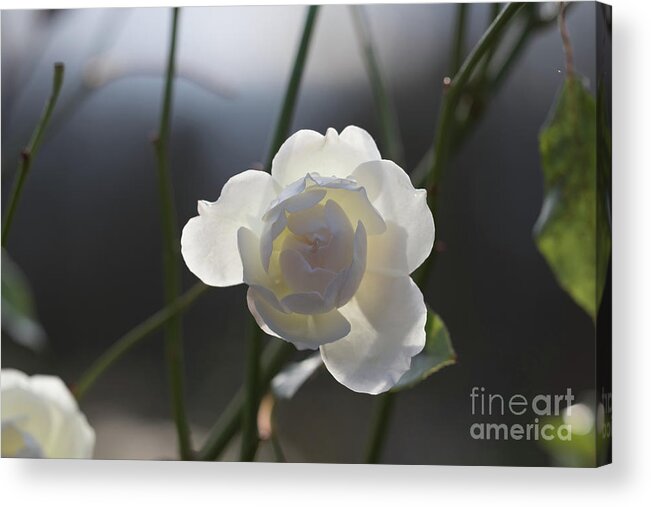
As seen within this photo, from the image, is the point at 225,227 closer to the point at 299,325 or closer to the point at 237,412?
the point at 299,325

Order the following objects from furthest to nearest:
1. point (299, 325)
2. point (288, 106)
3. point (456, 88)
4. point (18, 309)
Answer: point (18, 309)
point (288, 106)
point (456, 88)
point (299, 325)

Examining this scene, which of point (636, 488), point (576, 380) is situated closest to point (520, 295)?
point (576, 380)

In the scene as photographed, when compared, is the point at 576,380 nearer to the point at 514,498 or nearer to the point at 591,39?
the point at 514,498

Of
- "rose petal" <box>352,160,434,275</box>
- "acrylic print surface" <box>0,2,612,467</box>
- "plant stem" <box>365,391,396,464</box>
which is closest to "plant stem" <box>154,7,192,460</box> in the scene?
"acrylic print surface" <box>0,2,612,467</box>

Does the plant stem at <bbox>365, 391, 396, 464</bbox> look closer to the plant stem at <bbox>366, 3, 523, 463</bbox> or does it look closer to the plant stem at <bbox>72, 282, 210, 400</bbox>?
the plant stem at <bbox>366, 3, 523, 463</bbox>

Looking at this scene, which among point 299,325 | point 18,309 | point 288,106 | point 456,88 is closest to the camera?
point 299,325

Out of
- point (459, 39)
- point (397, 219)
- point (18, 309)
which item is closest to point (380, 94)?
point (459, 39)
